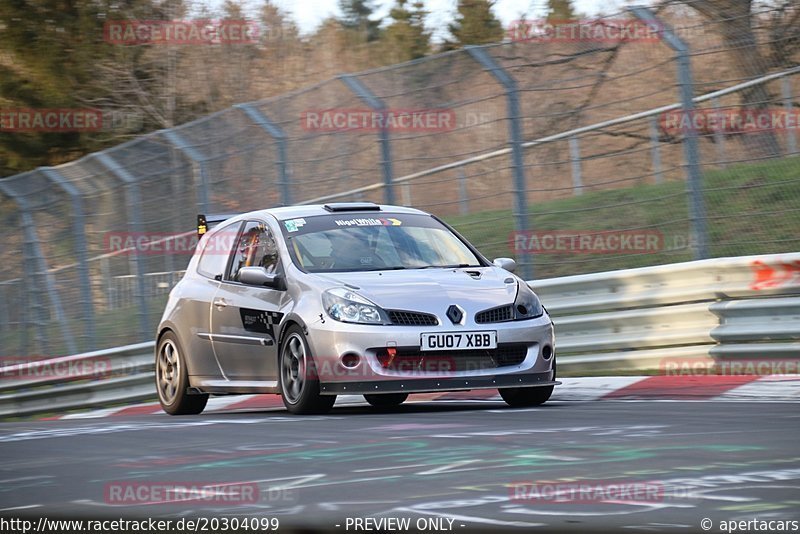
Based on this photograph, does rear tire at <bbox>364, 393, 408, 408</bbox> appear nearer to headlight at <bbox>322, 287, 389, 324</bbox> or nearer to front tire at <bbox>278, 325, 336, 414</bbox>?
front tire at <bbox>278, 325, 336, 414</bbox>

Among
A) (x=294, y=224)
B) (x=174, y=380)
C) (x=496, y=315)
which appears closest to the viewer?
(x=496, y=315)

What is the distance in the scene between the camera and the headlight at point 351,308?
8945 millimetres

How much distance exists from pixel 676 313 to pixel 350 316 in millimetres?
3034

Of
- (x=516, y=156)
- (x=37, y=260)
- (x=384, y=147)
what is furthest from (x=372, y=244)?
(x=37, y=260)

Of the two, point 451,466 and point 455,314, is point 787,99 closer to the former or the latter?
point 455,314

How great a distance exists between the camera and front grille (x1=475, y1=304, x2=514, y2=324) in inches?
356

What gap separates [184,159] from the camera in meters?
15.2

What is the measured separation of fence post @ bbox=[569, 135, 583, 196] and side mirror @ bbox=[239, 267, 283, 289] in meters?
3.34

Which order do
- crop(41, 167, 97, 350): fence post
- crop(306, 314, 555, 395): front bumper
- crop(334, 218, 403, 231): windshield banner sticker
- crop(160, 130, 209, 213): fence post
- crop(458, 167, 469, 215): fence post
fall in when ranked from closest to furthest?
crop(306, 314, 555, 395): front bumper, crop(334, 218, 403, 231): windshield banner sticker, crop(458, 167, 469, 215): fence post, crop(160, 130, 209, 213): fence post, crop(41, 167, 97, 350): fence post

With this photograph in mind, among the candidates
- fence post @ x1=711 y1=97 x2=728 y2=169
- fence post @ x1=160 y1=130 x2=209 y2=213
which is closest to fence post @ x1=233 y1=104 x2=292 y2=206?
fence post @ x1=160 y1=130 x2=209 y2=213

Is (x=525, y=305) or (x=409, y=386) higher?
(x=525, y=305)

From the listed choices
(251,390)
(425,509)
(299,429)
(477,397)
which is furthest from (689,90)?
(425,509)

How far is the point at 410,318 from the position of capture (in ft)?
29.3

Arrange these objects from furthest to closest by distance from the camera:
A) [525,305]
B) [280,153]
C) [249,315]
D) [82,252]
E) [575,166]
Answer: [82,252] → [280,153] → [575,166] → [249,315] → [525,305]
